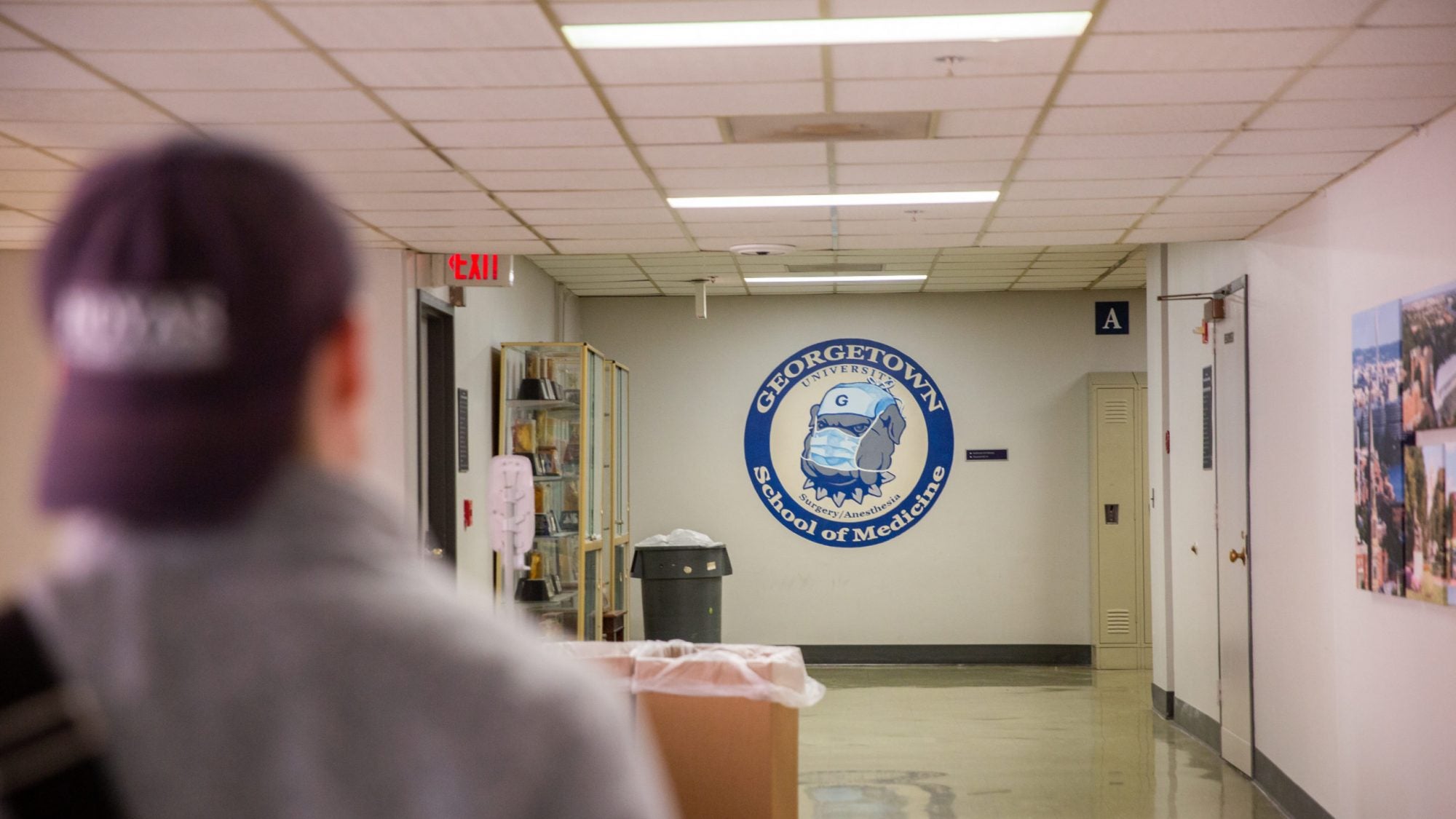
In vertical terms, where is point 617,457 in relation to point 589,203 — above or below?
below

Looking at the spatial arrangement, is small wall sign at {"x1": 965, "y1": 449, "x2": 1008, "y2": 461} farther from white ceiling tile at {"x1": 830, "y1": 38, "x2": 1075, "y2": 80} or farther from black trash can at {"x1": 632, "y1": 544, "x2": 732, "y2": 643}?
white ceiling tile at {"x1": 830, "y1": 38, "x2": 1075, "y2": 80}

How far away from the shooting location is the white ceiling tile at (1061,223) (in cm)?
595

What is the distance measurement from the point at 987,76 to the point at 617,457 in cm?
630

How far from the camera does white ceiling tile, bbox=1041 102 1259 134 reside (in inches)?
164

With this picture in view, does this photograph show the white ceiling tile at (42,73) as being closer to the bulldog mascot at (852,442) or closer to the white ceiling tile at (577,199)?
the white ceiling tile at (577,199)

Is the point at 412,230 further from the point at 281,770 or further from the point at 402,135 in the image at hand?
the point at 281,770

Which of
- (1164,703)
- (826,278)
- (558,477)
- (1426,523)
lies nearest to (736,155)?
(1426,523)

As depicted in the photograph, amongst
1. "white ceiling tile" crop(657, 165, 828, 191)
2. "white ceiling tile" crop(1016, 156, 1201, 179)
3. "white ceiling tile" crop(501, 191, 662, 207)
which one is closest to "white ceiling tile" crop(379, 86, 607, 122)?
"white ceiling tile" crop(657, 165, 828, 191)

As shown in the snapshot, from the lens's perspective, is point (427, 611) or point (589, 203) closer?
point (427, 611)

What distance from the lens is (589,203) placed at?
5.61 m

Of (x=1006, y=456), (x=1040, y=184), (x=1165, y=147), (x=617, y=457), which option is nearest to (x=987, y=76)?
(x=1165, y=147)

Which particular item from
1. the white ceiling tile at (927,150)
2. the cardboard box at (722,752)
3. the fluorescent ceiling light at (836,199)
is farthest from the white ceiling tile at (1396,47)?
the cardboard box at (722,752)

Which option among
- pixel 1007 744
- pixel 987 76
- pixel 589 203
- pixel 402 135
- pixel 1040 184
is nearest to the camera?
pixel 987 76

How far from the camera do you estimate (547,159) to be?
15.8 feet
